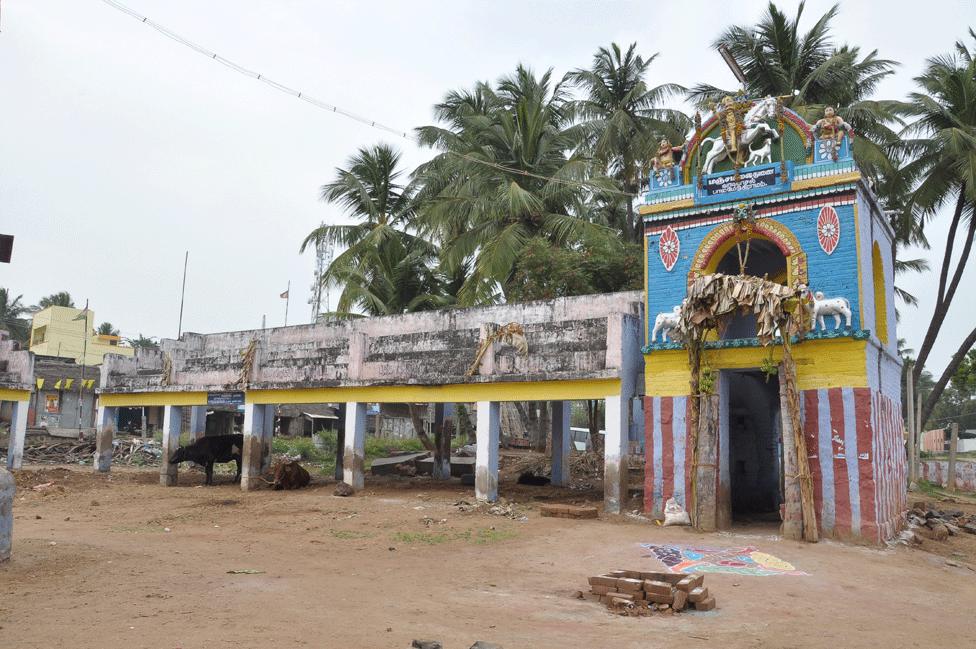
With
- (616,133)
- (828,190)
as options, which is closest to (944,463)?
(616,133)

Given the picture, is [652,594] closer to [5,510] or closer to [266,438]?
[5,510]

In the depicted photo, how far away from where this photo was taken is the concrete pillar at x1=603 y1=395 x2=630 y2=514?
15969 millimetres

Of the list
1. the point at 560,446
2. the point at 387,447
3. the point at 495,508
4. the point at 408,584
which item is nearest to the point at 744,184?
the point at 495,508

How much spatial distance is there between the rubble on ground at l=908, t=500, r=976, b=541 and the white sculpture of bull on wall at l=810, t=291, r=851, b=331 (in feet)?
16.4

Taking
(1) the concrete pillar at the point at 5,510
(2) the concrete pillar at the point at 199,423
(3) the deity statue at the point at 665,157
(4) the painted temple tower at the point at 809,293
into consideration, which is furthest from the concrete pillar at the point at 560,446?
(1) the concrete pillar at the point at 5,510

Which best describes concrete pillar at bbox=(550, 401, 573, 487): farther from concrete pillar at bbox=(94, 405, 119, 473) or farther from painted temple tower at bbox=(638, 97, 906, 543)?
concrete pillar at bbox=(94, 405, 119, 473)

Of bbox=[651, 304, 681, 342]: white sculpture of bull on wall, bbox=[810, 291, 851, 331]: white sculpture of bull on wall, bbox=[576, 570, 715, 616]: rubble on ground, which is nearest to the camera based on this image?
bbox=[576, 570, 715, 616]: rubble on ground

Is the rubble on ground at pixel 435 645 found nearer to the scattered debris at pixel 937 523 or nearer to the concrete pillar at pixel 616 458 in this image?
the concrete pillar at pixel 616 458

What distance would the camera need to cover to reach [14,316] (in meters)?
61.8

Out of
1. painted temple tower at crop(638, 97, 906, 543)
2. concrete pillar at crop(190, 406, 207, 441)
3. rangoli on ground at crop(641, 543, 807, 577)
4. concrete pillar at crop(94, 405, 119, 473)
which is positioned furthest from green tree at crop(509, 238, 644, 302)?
concrete pillar at crop(94, 405, 119, 473)

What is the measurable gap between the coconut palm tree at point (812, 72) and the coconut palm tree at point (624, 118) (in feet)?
6.43

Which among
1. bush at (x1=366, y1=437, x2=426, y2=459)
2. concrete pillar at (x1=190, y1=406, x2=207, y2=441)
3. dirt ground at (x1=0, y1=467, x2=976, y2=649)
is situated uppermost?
concrete pillar at (x1=190, y1=406, x2=207, y2=441)

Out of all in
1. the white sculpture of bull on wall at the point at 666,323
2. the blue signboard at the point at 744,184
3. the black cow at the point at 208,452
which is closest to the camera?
the blue signboard at the point at 744,184

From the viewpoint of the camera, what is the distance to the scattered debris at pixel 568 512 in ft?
52.0
